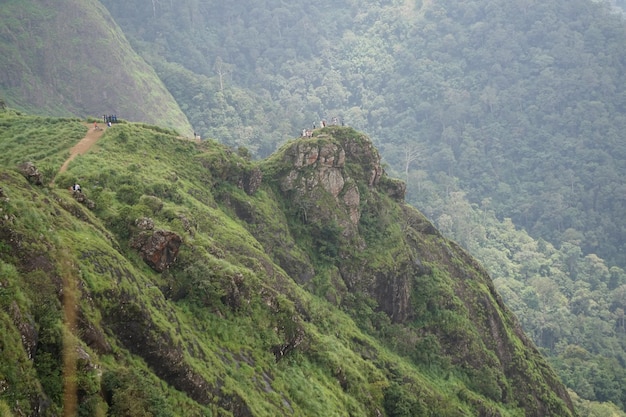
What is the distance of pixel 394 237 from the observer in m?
41.8

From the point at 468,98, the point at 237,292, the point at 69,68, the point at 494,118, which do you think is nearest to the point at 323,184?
the point at 237,292

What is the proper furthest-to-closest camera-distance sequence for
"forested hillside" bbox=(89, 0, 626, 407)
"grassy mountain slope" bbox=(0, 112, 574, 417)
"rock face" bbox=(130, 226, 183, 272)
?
"forested hillside" bbox=(89, 0, 626, 407) < "rock face" bbox=(130, 226, 183, 272) < "grassy mountain slope" bbox=(0, 112, 574, 417)

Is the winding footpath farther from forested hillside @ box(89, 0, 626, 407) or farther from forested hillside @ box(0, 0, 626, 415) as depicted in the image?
forested hillside @ box(89, 0, 626, 407)

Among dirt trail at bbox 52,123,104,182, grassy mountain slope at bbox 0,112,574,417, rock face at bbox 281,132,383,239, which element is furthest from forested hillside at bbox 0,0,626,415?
dirt trail at bbox 52,123,104,182

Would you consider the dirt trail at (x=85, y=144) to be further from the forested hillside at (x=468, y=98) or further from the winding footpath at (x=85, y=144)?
the forested hillside at (x=468, y=98)

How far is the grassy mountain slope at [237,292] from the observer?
1495 cm

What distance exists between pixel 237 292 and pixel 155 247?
3965mm

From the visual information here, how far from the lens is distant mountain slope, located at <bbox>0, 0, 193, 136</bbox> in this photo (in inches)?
3529

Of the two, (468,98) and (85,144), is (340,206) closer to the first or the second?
(85,144)

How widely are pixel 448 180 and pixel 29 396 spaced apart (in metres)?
139

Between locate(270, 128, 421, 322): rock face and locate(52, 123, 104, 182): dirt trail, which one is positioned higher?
locate(270, 128, 421, 322): rock face

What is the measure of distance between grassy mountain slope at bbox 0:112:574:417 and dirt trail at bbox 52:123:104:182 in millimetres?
447

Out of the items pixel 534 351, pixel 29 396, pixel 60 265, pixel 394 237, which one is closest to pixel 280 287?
pixel 394 237

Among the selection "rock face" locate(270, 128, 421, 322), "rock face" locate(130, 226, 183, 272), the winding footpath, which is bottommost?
"rock face" locate(130, 226, 183, 272)
